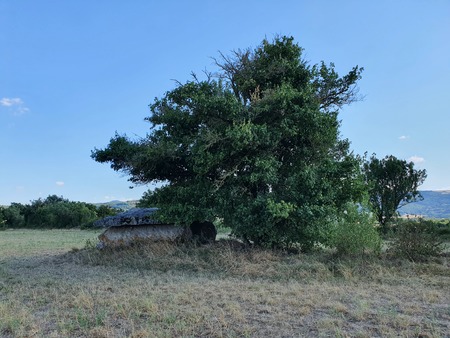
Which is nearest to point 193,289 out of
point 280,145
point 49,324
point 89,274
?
point 49,324

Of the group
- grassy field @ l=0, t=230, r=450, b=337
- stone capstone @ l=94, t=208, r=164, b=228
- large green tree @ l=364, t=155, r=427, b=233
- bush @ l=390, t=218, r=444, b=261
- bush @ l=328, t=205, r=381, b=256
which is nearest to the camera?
grassy field @ l=0, t=230, r=450, b=337

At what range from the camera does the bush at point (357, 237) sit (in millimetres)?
10875

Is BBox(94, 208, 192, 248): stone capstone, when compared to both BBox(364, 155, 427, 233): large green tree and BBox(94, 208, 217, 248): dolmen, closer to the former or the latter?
BBox(94, 208, 217, 248): dolmen

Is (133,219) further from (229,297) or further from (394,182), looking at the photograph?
(394,182)

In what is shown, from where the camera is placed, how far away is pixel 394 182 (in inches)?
1193

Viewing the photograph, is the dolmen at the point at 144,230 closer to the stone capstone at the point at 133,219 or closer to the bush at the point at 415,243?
the stone capstone at the point at 133,219

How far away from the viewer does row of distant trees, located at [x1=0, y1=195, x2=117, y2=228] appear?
5581 cm

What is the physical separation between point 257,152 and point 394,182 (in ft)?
70.9

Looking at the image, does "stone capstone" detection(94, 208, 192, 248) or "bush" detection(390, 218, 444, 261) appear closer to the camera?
"bush" detection(390, 218, 444, 261)

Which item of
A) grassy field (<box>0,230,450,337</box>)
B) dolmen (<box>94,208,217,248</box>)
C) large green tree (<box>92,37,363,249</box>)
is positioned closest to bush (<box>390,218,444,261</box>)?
grassy field (<box>0,230,450,337</box>)

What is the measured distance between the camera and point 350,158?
507 inches

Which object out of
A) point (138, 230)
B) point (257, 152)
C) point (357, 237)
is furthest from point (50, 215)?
point (357, 237)

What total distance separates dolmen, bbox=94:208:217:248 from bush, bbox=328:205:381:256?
5.47 meters

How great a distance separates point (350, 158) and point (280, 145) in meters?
2.34
